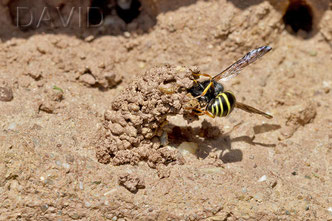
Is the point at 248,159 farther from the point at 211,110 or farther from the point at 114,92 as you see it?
the point at 114,92

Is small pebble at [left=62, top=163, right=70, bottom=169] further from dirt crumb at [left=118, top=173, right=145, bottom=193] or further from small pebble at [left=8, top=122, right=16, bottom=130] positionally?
small pebble at [left=8, top=122, right=16, bottom=130]

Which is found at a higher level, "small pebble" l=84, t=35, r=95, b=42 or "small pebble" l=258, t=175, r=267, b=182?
"small pebble" l=84, t=35, r=95, b=42

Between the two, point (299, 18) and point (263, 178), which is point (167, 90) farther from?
point (299, 18)

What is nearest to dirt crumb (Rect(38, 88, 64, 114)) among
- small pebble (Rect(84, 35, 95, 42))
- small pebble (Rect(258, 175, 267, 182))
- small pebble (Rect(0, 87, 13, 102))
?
small pebble (Rect(0, 87, 13, 102))

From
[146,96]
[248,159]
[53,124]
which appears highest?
[146,96]

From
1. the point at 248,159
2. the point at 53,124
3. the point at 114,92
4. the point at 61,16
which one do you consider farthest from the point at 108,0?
the point at 248,159
